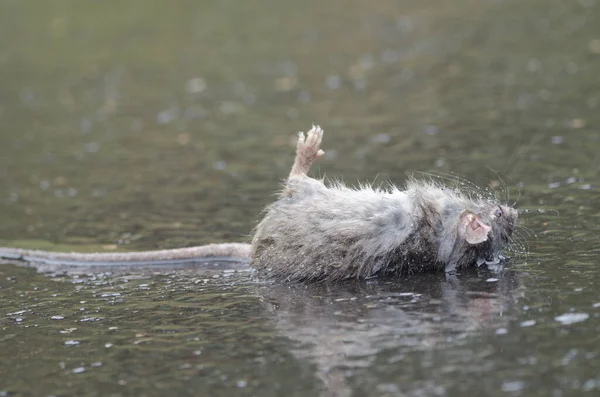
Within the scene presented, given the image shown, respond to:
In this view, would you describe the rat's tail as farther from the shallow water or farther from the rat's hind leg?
the rat's hind leg

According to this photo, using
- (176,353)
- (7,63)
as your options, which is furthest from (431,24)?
(176,353)

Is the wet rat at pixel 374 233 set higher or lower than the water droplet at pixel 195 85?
lower

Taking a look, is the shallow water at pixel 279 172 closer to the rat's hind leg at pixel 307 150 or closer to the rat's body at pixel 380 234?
the rat's body at pixel 380 234

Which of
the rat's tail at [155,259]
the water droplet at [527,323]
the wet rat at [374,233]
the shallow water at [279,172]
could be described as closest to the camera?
the shallow water at [279,172]

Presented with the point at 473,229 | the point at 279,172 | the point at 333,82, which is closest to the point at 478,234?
the point at 473,229

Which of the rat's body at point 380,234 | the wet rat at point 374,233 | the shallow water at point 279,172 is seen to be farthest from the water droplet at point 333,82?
the rat's body at point 380,234

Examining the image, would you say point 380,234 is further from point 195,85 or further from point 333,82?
point 195,85

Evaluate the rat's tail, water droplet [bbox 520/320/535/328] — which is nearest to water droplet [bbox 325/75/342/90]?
the rat's tail
